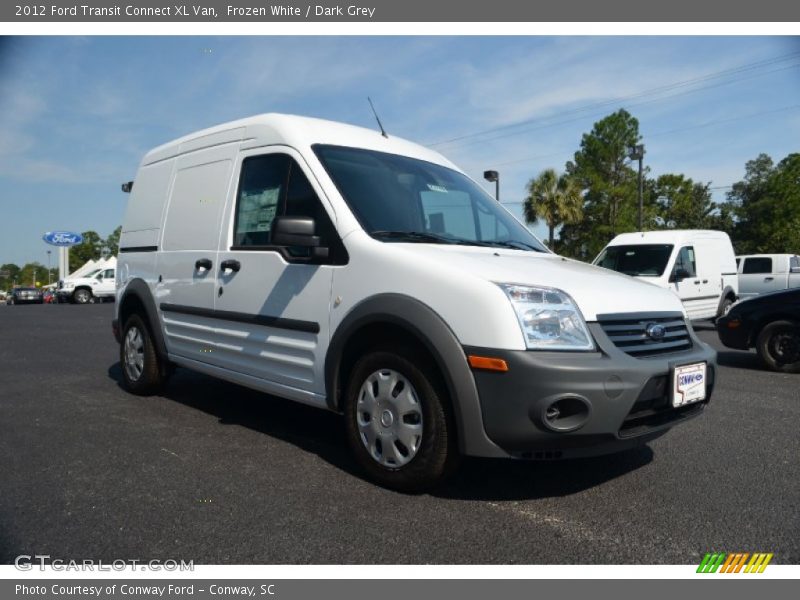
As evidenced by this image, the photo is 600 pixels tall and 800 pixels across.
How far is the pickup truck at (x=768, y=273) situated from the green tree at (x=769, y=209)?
24503mm

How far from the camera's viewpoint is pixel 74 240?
4816 centimetres

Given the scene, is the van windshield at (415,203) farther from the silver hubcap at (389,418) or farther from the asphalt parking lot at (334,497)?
the asphalt parking lot at (334,497)

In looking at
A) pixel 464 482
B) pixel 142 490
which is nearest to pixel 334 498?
pixel 464 482

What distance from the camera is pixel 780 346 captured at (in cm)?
715

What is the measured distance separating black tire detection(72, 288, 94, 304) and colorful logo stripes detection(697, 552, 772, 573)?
29858mm

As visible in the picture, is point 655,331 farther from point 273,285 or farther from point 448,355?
point 273,285

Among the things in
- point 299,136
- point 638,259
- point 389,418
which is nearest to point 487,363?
point 389,418

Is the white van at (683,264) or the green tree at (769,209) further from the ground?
the green tree at (769,209)

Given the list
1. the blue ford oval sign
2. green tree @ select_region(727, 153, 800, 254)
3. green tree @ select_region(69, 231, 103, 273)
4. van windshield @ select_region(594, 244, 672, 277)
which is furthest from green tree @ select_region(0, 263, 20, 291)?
→ van windshield @ select_region(594, 244, 672, 277)

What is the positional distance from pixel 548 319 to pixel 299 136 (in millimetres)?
2008

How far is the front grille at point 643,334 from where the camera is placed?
296 centimetres

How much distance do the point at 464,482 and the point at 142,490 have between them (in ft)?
5.48

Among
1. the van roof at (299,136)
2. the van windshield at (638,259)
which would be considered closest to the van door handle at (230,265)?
the van roof at (299,136)

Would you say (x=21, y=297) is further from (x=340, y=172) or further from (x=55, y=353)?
(x=340, y=172)
